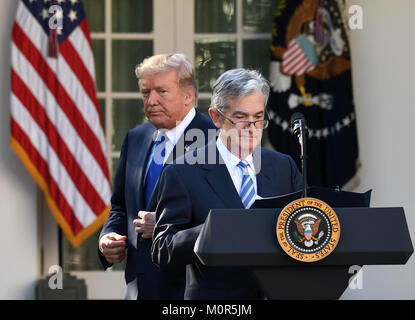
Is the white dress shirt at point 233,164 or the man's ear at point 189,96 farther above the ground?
the man's ear at point 189,96

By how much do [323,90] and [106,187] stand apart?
4.90 ft

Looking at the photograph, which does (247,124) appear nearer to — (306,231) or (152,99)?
(306,231)

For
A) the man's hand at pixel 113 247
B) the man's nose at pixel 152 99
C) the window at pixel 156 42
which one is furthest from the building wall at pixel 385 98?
the man's hand at pixel 113 247

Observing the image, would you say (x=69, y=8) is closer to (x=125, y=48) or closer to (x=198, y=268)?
(x=125, y=48)

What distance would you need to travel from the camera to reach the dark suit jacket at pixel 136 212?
139 inches

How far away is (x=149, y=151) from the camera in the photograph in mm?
3826

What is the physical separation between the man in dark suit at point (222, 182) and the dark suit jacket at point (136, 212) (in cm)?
58

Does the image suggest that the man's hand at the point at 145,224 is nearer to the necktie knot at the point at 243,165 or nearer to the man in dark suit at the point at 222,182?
the man in dark suit at the point at 222,182

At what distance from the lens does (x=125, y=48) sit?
21.5ft

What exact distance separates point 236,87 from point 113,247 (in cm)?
95

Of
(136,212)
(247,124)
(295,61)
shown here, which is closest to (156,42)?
(295,61)

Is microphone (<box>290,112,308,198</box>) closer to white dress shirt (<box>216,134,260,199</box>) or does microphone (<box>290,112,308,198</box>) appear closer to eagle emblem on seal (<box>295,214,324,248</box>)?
eagle emblem on seal (<box>295,214,324,248</box>)

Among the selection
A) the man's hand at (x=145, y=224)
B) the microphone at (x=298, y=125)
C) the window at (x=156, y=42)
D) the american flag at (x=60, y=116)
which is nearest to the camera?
the microphone at (x=298, y=125)
